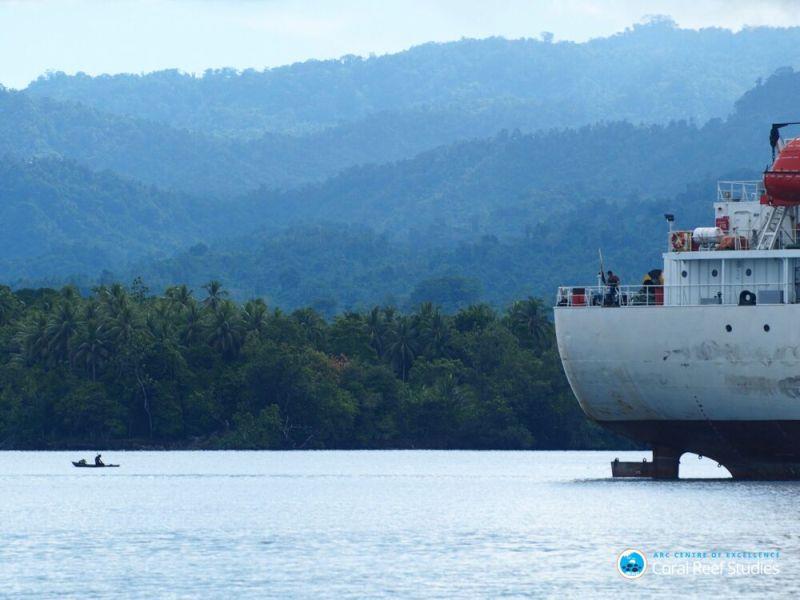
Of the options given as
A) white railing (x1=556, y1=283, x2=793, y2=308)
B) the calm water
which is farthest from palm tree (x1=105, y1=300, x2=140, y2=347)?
white railing (x1=556, y1=283, x2=793, y2=308)

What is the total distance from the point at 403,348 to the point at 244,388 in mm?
17814

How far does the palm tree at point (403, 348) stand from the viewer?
483 feet

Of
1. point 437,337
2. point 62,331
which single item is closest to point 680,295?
point 62,331

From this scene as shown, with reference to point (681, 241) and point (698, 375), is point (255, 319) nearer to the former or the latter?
point (681, 241)

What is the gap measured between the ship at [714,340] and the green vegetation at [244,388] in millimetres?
69855

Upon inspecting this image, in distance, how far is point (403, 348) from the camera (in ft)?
483

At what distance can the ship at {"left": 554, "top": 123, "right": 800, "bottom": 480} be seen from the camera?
193 ft

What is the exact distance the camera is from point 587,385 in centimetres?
6231

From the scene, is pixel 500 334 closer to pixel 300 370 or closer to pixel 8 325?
pixel 300 370

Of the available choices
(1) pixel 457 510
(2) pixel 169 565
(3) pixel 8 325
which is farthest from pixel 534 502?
(3) pixel 8 325

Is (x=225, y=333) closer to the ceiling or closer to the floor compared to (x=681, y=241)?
closer to the floor

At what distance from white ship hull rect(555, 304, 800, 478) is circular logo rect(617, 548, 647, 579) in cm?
1559

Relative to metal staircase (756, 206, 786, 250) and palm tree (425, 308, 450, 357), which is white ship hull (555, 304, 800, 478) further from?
palm tree (425, 308, 450, 357)

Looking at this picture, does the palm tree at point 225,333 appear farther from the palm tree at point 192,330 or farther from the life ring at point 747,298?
the life ring at point 747,298
